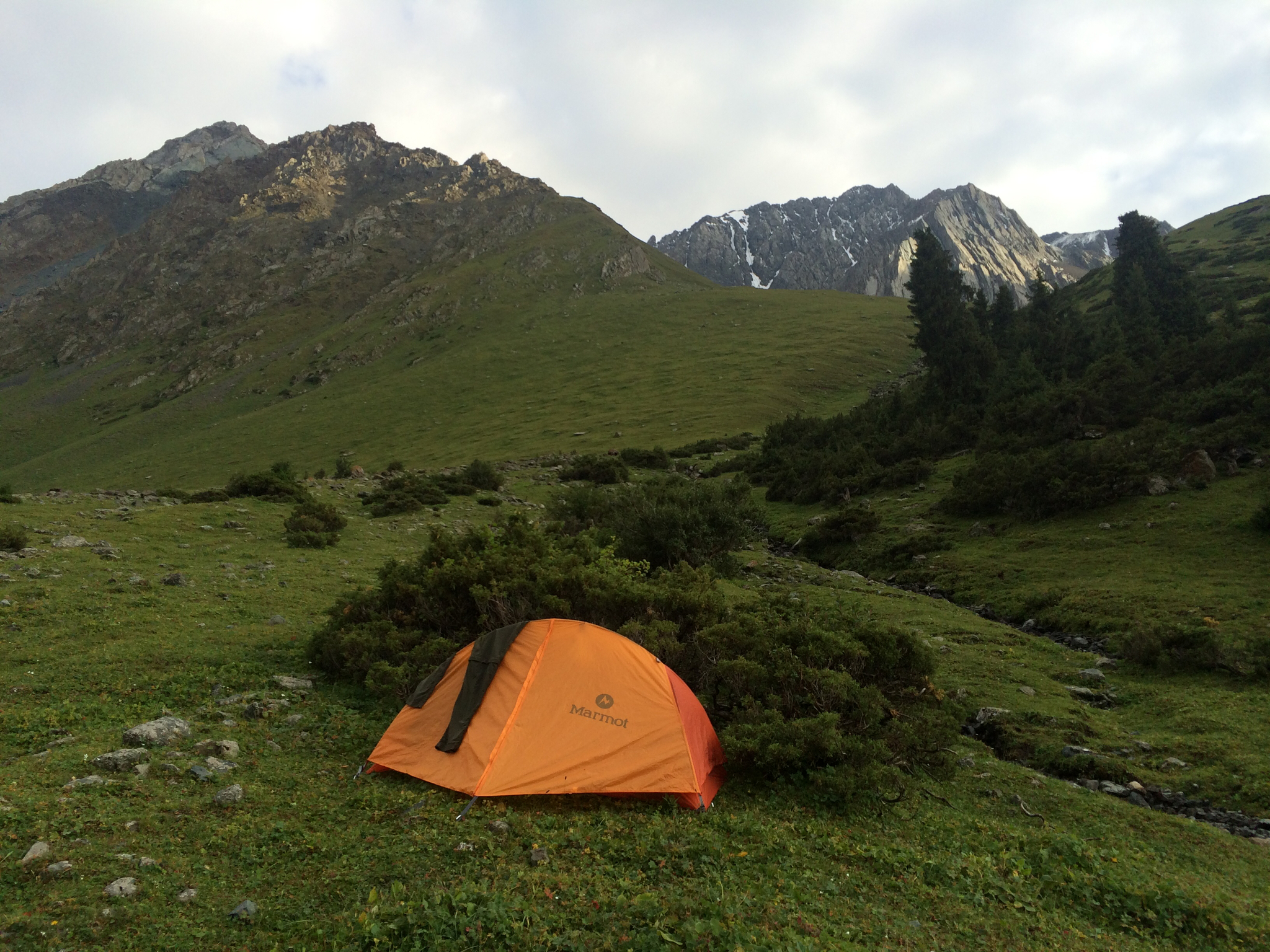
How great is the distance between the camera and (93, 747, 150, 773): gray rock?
7.02 m

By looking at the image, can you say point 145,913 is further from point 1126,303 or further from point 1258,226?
point 1258,226

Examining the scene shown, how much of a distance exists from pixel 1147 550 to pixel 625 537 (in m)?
16.1

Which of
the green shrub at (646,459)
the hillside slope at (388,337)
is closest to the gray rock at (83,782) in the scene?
the green shrub at (646,459)

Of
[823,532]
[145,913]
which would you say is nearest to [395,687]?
[145,913]

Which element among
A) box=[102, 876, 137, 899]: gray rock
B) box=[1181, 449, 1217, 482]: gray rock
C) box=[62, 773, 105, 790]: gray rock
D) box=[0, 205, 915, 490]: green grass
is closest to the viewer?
box=[102, 876, 137, 899]: gray rock

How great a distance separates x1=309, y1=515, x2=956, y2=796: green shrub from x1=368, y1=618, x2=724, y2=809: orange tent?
0.95 m

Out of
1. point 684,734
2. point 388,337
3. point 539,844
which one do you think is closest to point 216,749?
point 539,844

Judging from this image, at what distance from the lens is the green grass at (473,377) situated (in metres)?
62.6

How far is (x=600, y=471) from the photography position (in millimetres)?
39281

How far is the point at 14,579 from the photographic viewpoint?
13.3 m

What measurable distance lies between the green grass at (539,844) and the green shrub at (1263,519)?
31.6 feet

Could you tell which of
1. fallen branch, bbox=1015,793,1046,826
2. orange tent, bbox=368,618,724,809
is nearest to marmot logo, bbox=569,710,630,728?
orange tent, bbox=368,618,724,809

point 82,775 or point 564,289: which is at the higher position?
point 564,289

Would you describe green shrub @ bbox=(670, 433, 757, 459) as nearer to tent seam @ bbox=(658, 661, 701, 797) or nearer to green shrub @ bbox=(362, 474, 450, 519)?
green shrub @ bbox=(362, 474, 450, 519)
